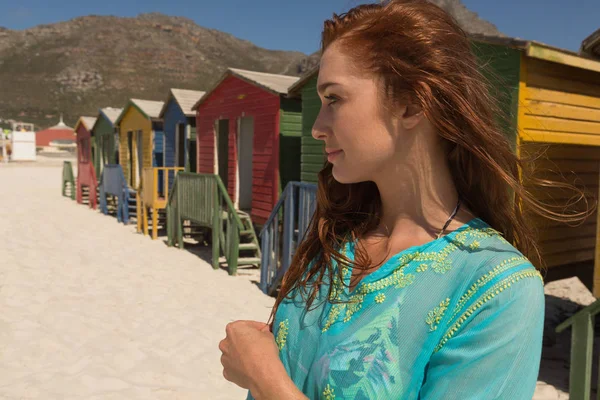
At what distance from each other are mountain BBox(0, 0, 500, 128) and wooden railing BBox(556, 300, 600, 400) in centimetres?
7930

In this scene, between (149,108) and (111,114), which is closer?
(149,108)

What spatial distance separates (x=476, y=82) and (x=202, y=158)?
12706 mm

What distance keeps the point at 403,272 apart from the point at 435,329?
0.14m

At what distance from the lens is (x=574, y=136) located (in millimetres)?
5855

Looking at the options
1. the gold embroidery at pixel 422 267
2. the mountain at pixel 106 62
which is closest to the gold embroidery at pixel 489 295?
the gold embroidery at pixel 422 267

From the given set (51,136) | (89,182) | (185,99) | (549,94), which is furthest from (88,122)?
(51,136)

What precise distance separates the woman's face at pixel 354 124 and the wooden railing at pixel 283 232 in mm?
5974

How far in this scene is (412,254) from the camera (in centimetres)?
112

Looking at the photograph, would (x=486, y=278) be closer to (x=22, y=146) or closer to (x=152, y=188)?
(x=152, y=188)

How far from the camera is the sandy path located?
478 centimetres

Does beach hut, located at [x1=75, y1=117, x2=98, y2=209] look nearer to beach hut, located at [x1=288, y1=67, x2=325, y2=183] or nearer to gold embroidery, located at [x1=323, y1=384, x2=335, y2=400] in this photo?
beach hut, located at [x1=288, y1=67, x2=325, y2=183]

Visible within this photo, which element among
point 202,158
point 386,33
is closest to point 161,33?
point 202,158

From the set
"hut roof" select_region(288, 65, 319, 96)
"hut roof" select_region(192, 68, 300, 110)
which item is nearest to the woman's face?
"hut roof" select_region(288, 65, 319, 96)

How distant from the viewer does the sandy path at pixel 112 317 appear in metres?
4.78
